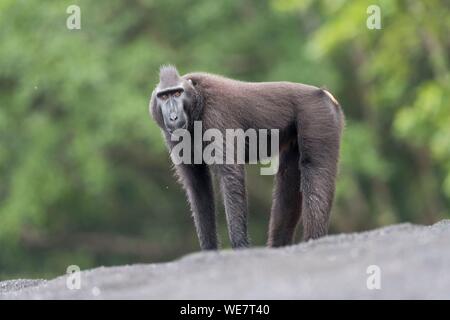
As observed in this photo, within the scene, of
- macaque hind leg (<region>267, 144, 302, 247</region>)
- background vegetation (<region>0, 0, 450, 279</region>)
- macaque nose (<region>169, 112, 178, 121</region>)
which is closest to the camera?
macaque nose (<region>169, 112, 178, 121</region>)

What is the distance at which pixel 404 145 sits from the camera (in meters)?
25.9

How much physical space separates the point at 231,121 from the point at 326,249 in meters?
2.29

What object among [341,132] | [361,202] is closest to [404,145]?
[361,202]

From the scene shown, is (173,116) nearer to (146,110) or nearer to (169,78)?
(169,78)

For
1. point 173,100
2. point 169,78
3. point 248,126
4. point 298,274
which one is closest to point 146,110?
point 248,126

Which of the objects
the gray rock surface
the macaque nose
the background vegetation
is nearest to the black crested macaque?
the macaque nose

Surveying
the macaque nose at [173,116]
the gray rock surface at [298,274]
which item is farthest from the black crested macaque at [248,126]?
the gray rock surface at [298,274]

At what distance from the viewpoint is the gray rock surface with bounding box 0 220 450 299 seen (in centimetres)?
708

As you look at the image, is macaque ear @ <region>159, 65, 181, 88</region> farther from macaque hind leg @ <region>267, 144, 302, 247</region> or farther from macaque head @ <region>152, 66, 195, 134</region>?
macaque hind leg @ <region>267, 144, 302, 247</region>

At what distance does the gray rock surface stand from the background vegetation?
11761 millimetres

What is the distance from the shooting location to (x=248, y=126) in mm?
10336

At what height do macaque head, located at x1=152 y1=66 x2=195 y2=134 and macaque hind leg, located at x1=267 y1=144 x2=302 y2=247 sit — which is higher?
macaque head, located at x1=152 y1=66 x2=195 y2=134

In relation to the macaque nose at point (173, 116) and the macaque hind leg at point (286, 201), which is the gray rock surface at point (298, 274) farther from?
the macaque hind leg at point (286, 201)

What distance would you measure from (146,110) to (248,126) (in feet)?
39.7
